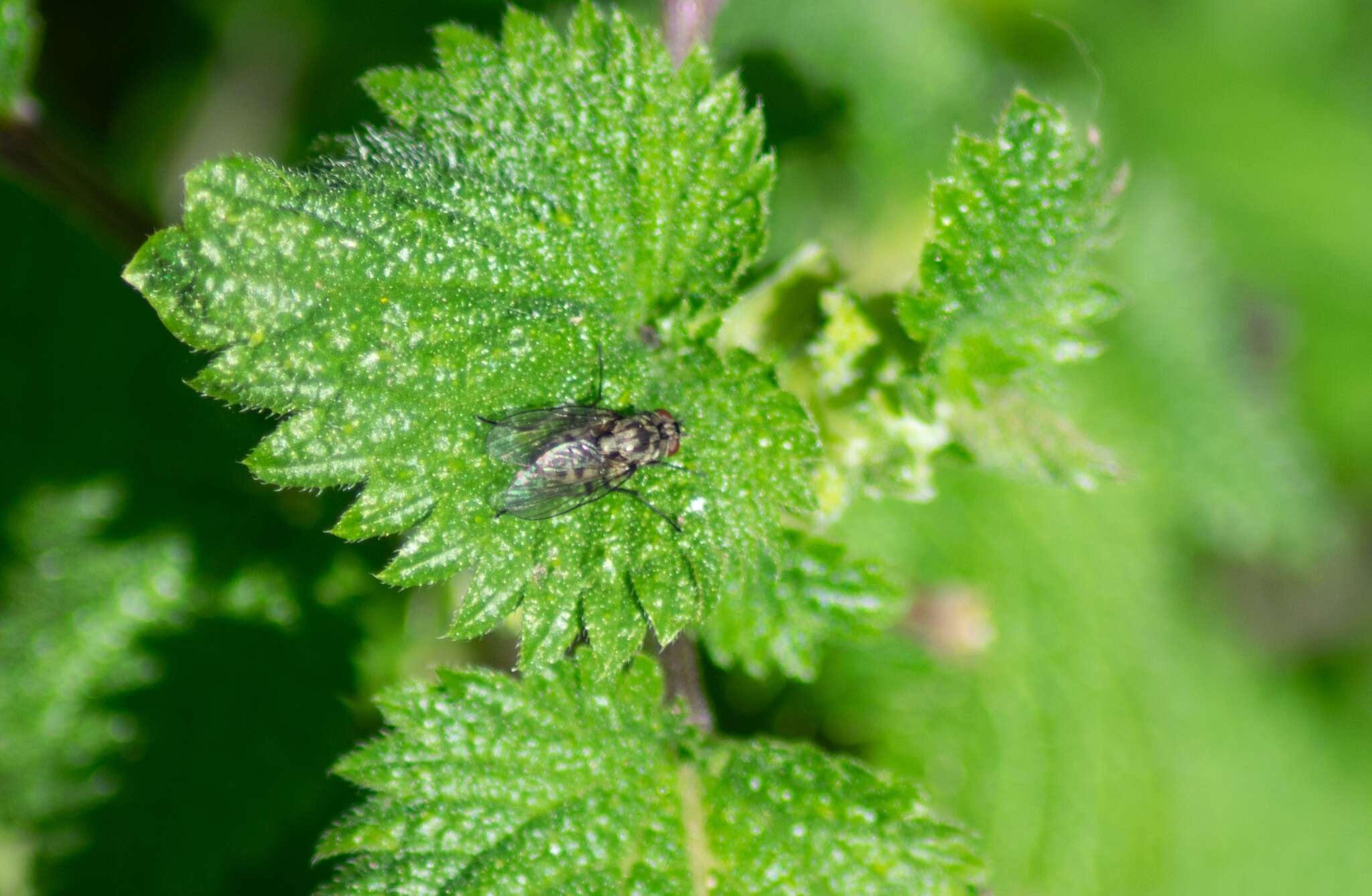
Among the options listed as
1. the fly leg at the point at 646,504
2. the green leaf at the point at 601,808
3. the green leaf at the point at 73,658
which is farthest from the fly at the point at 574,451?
the green leaf at the point at 73,658

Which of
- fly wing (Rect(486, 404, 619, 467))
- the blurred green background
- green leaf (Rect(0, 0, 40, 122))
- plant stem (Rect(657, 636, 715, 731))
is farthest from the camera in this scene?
the blurred green background

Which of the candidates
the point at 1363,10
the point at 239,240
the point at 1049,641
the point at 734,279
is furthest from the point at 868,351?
the point at 1363,10

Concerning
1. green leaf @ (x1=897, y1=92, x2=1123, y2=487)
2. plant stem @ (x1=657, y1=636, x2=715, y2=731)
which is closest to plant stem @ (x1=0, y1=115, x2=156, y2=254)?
plant stem @ (x1=657, y1=636, x2=715, y2=731)

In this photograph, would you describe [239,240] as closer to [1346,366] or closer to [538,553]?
[538,553]

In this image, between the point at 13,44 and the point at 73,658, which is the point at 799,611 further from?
the point at 13,44

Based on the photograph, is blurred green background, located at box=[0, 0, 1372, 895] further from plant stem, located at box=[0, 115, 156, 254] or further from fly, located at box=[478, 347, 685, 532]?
fly, located at box=[478, 347, 685, 532]

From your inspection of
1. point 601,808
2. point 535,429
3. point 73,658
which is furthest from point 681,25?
point 73,658
